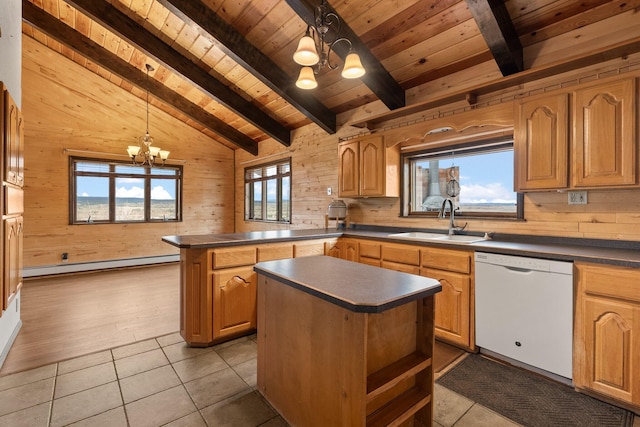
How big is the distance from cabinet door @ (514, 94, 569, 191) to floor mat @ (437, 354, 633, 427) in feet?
4.68

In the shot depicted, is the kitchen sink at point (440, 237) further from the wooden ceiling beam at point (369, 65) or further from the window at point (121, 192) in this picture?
the window at point (121, 192)

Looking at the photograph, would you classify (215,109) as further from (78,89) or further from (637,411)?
(637,411)

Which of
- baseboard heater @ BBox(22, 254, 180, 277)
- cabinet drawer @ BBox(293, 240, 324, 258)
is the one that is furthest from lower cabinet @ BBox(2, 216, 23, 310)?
baseboard heater @ BBox(22, 254, 180, 277)

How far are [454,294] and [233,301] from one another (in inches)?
76.7

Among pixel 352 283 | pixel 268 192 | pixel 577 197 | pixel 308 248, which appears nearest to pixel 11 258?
pixel 308 248

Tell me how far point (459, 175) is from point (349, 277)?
247 cm

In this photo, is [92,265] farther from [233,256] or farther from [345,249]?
[345,249]

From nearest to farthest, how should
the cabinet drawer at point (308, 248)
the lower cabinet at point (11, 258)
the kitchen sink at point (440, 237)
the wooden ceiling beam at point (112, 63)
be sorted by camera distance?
the lower cabinet at point (11, 258) → the kitchen sink at point (440, 237) → the cabinet drawer at point (308, 248) → the wooden ceiling beam at point (112, 63)

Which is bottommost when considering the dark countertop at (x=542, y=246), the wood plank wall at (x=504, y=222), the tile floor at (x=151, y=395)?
the tile floor at (x=151, y=395)

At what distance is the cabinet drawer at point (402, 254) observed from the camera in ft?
9.68

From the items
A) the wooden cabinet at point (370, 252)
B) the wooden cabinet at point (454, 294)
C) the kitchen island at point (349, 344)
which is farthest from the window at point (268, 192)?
the kitchen island at point (349, 344)

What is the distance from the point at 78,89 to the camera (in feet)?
17.5

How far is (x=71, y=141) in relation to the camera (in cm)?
532

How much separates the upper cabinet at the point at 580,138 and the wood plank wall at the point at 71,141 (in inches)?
Result: 239
